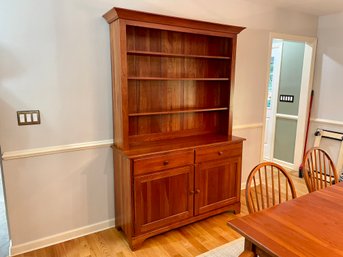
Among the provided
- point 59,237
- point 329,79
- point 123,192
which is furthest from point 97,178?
point 329,79

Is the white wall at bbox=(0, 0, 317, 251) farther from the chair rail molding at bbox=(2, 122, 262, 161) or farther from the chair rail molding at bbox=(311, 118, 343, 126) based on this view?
the chair rail molding at bbox=(311, 118, 343, 126)

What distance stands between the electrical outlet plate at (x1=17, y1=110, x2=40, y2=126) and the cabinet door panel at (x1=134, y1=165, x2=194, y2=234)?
3.19ft

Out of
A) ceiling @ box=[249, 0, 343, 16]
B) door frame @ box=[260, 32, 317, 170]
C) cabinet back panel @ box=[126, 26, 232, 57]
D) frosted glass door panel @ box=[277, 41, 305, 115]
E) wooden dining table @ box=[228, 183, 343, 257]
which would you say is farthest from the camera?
frosted glass door panel @ box=[277, 41, 305, 115]

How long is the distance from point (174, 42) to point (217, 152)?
3.96ft

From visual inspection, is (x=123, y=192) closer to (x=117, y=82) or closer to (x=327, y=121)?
(x=117, y=82)

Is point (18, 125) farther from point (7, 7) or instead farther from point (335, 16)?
point (335, 16)

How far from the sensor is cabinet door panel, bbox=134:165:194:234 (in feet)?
7.49

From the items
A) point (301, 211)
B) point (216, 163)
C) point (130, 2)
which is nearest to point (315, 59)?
point (216, 163)

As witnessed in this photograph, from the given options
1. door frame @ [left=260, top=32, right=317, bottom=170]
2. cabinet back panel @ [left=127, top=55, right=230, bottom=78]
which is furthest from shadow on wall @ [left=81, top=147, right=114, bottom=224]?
door frame @ [left=260, top=32, right=317, bottom=170]

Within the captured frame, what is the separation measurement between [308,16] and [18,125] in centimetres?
395

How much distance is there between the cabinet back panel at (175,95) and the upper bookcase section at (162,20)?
22.6 inches

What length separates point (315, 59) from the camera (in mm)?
3998

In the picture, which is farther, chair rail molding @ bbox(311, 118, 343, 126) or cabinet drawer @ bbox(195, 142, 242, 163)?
chair rail molding @ bbox(311, 118, 343, 126)

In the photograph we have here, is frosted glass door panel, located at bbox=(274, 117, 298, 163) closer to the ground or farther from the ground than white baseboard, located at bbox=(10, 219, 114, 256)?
farther from the ground
